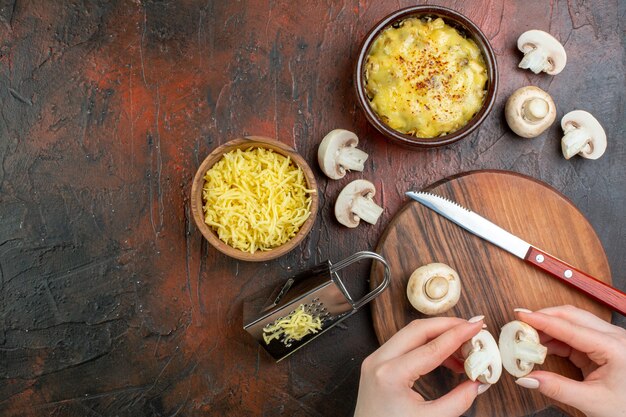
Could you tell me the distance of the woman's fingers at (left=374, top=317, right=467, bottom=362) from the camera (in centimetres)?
198

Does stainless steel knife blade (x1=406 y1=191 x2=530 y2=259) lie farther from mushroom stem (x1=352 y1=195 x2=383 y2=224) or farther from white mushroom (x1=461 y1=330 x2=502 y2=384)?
white mushroom (x1=461 y1=330 x2=502 y2=384)

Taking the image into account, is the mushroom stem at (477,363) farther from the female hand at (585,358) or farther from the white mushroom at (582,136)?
the white mushroom at (582,136)

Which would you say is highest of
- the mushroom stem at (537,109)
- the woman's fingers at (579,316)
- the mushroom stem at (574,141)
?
the mushroom stem at (537,109)

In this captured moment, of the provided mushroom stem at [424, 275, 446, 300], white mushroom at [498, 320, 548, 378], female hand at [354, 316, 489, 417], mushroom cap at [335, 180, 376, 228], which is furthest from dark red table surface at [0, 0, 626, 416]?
white mushroom at [498, 320, 548, 378]

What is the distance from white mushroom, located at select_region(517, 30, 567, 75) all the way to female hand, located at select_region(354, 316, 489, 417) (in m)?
1.16

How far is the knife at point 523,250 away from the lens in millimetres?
2266

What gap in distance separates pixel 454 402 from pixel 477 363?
0.60 ft

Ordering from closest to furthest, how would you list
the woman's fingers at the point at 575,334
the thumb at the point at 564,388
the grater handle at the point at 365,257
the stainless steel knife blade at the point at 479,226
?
1. the thumb at the point at 564,388
2. the woman's fingers at the point at 575,334
3. the grater handle at the point at 365,257
4. the stainless steel knife blade at the point at 479,226

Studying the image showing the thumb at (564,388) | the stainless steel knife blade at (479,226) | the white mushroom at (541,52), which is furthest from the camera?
the white mushroom at (541,52)

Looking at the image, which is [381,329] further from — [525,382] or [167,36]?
[167,36]

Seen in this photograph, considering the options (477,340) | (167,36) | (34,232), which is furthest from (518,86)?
(34,232)

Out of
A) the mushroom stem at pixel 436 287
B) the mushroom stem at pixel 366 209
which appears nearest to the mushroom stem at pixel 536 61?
the mushroom stem at pixel 366 209

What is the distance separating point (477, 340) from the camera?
2.03 meters

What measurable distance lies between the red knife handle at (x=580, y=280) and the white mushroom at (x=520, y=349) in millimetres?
291
